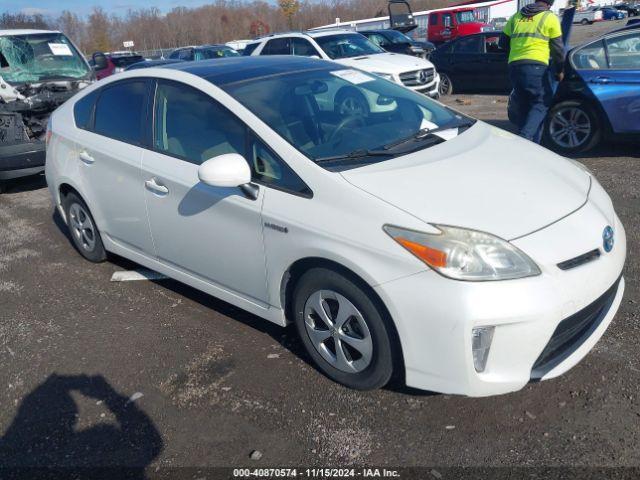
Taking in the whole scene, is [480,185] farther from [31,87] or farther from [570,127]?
[31,87]

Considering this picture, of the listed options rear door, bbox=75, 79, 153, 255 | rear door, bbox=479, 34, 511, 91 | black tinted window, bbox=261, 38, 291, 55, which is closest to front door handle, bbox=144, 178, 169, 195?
rear door, bbox=75, 79, 153, 255

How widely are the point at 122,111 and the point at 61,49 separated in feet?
→ 19.6

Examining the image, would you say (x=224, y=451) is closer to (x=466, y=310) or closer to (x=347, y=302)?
(x=347, y=302)

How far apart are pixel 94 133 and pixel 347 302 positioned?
2686 mm

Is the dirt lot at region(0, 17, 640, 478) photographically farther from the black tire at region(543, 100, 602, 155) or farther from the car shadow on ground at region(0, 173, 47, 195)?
the car shadow on ground at region(0, 173, 47, 195)

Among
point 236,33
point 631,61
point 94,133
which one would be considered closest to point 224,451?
point 94,133

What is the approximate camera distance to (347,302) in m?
2.94

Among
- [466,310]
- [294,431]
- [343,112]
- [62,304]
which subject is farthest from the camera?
[62,304]

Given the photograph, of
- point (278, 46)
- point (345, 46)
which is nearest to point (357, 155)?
point (345, 46)

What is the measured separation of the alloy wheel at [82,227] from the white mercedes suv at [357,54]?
6.96 m

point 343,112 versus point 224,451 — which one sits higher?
point 343,112

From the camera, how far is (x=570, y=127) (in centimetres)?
733

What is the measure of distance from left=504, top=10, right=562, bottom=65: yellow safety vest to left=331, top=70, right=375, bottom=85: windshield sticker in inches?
138

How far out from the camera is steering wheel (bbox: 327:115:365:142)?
3.46 metres
